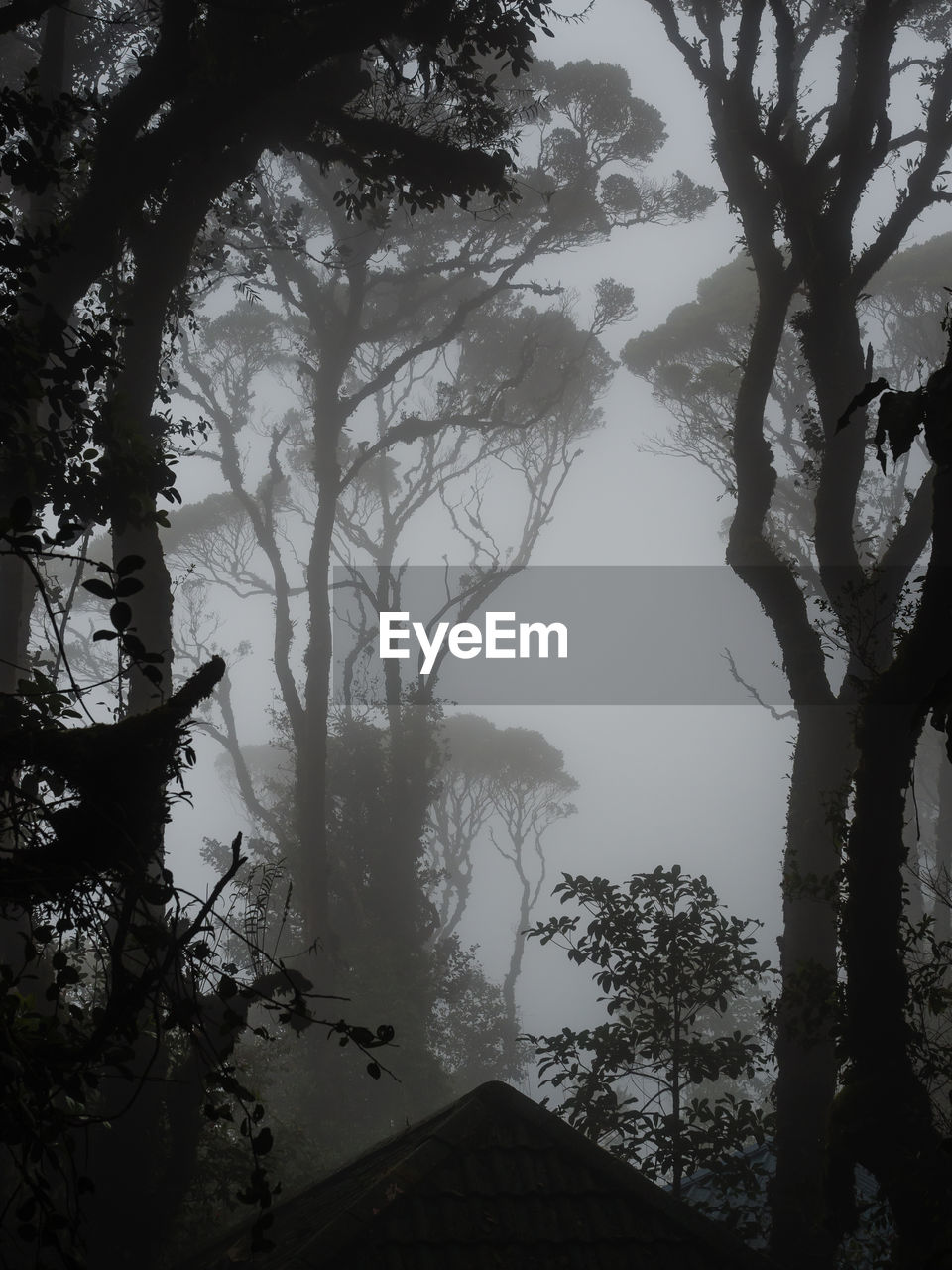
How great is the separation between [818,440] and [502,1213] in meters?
6.59

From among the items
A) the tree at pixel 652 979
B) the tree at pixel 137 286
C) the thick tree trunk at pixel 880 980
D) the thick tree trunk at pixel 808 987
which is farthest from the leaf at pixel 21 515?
the tree at pixel 652 979

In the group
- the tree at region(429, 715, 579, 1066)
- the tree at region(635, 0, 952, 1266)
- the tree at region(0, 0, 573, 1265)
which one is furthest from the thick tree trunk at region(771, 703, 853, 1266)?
the tree at region(429, 715, 579, 1066)

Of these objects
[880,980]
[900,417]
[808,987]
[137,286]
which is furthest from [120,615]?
[137,286]

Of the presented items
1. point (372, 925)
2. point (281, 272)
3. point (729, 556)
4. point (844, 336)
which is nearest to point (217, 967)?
point (729, 556)

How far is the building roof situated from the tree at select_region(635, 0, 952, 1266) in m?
1.89

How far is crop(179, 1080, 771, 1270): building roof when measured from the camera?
4.10m

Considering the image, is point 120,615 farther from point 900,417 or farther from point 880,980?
point 880,980

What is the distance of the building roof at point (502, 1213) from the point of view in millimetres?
4102

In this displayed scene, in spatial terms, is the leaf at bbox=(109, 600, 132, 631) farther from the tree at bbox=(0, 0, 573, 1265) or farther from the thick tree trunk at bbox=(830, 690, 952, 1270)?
the thick tree trunk at bbox=(830, 690, 952, 1270)

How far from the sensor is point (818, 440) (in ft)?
27.5

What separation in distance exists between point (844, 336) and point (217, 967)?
7.18m

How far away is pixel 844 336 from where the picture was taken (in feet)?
25.1

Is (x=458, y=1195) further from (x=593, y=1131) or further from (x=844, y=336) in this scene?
(x=844, y=336)

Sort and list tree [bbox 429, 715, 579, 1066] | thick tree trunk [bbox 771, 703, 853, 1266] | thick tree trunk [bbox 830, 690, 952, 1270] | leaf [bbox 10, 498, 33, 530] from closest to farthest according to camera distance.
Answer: leaf [bbox 10, 498, 33, 530]
thick tree trunk [bbox 830, 690, 952, 1270]
thick tree trunk [bbox 771, 703, 853, 1266]
tree [bbox 429, 715, 579, 1066]
